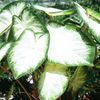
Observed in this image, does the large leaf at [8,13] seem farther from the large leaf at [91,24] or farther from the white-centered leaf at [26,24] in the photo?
the large leaf at [91,24]

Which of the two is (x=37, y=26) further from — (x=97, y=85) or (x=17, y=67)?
(x=97, y=85)

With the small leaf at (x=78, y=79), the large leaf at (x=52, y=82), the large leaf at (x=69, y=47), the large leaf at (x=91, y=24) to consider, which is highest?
the large leaf at (x=91, y=24)

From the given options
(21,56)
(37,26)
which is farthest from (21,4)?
(21,56)

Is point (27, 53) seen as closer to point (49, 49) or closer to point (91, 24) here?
point (49, 49)

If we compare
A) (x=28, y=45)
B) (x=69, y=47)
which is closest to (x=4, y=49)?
(x=28, y=45)

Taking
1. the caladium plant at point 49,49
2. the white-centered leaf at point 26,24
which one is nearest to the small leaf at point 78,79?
the caladium plant at point 49,49

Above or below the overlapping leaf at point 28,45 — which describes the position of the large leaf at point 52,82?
below

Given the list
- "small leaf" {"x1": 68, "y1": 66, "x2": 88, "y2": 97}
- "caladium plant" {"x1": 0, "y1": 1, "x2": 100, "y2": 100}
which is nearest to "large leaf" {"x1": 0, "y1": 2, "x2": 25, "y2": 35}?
"caladium plant" {"x1": 0, "y1": 1, "x2": 100, "y2": 100}

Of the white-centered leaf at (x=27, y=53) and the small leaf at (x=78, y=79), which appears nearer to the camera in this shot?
the white-centered leaf at (x=27, y=53)
